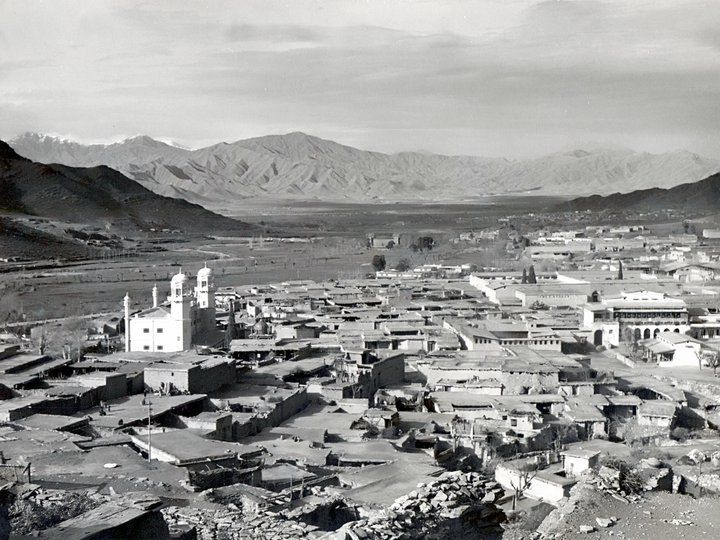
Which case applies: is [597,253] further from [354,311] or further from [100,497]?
[100,497]

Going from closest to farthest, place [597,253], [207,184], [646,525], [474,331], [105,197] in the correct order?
[646,525] < [474,331] < [597,253] < [105,197] < [207,184]

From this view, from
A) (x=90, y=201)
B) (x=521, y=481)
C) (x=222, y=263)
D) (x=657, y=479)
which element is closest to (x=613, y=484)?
(x=657, y=479)

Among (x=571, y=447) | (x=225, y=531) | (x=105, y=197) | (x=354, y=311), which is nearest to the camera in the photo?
(x=225, y=531)

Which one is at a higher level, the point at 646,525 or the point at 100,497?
the point at 100,497

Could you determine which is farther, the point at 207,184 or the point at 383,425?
the point at 207,184

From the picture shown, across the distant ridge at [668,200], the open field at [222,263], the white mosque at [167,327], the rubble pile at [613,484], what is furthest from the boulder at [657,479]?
the distant ridge at [668,200]

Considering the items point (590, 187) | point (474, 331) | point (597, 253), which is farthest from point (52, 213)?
point (590, 187)

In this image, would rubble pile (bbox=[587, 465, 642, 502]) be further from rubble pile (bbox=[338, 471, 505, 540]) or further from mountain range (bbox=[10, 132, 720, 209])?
mountain range (bbox=[10, 132, 720, 209])
